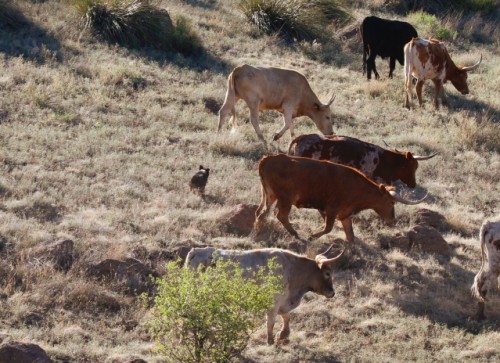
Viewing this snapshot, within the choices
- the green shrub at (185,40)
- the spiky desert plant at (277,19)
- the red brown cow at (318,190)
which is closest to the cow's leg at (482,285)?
the red brown cow at (318,190)

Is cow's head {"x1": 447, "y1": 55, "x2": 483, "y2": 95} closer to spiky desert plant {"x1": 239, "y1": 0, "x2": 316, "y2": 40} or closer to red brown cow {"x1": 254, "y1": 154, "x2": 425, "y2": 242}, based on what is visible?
spiky desert plant {"x1": 239, "y1": 0, "x2": 316, "y2": 40}

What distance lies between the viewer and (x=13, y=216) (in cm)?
1345

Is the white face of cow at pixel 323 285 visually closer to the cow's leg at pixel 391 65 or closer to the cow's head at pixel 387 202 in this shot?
the cow's head at pixel 387 202

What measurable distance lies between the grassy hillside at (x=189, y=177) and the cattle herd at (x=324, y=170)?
414 mm

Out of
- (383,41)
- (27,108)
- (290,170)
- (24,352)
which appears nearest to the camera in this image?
(24,352)

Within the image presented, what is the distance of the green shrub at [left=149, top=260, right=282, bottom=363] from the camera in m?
9.77

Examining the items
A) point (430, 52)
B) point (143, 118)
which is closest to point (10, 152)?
point (143, 118)

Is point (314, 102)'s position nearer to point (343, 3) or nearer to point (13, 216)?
point (13, 216)

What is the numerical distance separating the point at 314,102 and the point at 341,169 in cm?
508

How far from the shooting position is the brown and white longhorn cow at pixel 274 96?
17.7 m

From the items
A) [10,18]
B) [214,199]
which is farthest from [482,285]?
[10,18]

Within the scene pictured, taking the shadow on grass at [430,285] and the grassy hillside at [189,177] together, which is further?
the shadow on grass at [430,285]

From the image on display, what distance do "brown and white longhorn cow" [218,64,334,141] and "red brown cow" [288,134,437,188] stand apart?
8.67 ft

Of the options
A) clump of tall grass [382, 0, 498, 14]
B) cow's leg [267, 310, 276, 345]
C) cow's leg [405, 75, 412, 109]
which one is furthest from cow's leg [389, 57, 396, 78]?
cow's leg [267, 310, 276, 345]
